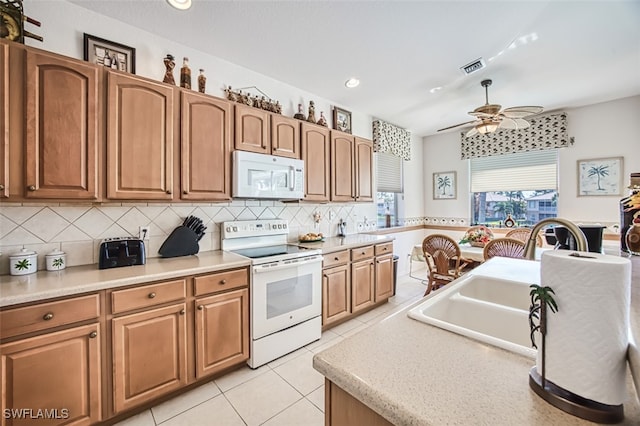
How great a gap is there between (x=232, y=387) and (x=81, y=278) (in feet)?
4.13

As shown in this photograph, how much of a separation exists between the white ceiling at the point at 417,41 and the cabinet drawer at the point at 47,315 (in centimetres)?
203

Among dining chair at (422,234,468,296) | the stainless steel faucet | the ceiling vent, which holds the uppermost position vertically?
the ceiling vent

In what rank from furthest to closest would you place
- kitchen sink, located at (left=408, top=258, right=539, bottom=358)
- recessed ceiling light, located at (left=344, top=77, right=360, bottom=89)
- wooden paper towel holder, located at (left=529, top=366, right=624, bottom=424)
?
recessed ceiling light, located at (left=344, top=77, right=360, bottom=89) < kitchen sink, located at (left=408, top=258, right=539, bottom=358) < wooden paper towel holder, located at (left=529, top=366, right=624, bottom=424)

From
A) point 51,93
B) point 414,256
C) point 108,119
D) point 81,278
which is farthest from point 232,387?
point 414,256

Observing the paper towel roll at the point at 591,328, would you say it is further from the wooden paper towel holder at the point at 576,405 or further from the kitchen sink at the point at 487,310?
the kitchen sink at the point at 487,310

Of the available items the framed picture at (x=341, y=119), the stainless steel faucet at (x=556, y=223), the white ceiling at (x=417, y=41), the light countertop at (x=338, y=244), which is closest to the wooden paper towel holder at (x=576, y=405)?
the stainless steel faucet at (x=556, y=223)

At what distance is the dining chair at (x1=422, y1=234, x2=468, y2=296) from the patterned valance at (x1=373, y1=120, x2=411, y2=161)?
177 centimetres

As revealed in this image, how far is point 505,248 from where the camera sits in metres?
2.79

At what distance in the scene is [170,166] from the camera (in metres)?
2.03

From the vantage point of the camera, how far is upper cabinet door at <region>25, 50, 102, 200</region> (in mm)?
1535

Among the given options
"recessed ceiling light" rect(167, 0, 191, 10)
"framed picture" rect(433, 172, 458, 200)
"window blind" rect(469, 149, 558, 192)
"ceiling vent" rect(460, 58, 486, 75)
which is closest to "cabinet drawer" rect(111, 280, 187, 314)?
"recessed ceiling light" rect(167, 0, 191, 10)

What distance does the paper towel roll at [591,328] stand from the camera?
49 cm

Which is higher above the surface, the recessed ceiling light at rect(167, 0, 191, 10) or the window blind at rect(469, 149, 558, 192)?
the recessed ceiling light at rect(167, 0, 191, 10)

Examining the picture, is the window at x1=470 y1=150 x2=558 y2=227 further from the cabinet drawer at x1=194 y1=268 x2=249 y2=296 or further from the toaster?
the toaster
